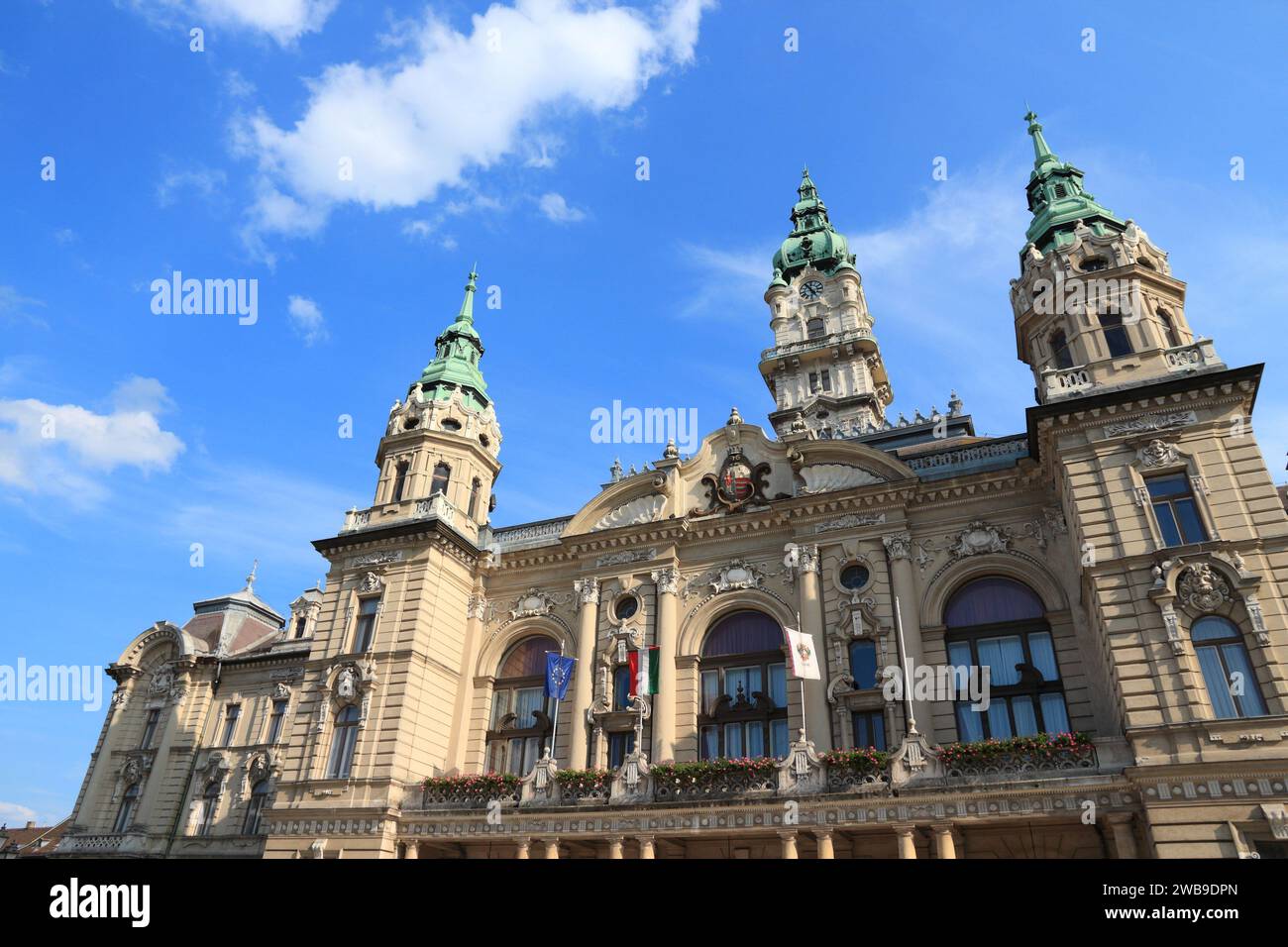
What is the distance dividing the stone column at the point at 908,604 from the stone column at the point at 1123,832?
18.4 feet

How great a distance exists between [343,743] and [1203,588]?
28972 millimetres

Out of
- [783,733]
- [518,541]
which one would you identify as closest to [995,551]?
[783,733]

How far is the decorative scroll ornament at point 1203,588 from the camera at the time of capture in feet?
73.0

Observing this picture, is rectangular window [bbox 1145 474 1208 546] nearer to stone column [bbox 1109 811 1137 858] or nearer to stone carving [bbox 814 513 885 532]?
stone column [bbox 1109 811 1137 858]

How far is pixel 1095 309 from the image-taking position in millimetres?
28859

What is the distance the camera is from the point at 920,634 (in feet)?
92.3

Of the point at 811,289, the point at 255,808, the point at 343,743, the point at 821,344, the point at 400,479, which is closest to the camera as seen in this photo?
the point at 343,743

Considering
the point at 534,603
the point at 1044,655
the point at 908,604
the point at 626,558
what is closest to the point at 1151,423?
the point at 1044,655

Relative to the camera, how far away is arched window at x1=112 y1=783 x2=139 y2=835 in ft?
151

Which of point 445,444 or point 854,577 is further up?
point 445,444

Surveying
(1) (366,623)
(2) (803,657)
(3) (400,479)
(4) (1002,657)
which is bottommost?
(2) (803,657)

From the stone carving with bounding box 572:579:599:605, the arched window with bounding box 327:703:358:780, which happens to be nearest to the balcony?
the stone carving with bounding box 572:579:599:605

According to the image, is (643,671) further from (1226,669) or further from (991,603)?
(1226,669)
